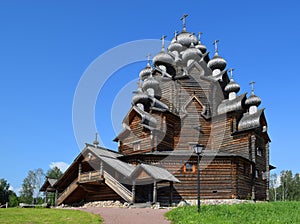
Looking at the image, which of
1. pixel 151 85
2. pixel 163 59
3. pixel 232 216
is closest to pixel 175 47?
pixel 163 59

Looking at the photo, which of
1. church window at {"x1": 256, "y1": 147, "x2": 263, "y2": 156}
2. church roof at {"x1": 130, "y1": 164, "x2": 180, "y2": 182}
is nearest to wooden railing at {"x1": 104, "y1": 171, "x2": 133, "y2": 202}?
church roof at {"x1": 130, "y1": 164, "x2": 180, "y2": 182}

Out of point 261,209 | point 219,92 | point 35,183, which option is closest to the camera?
point 261,209

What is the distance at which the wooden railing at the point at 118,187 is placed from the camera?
20.9 metres

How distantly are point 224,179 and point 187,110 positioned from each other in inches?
314

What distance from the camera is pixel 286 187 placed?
6819cm

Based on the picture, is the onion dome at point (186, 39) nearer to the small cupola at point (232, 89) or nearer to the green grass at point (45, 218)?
the small cupola at point (232, 89)

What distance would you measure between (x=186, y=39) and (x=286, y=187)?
1745 inches

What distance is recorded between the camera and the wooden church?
23.3 metres

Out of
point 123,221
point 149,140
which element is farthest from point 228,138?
point 123,221

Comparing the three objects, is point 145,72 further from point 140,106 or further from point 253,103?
point 253,103

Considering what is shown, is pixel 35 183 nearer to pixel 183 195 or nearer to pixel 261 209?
pixel 183 195

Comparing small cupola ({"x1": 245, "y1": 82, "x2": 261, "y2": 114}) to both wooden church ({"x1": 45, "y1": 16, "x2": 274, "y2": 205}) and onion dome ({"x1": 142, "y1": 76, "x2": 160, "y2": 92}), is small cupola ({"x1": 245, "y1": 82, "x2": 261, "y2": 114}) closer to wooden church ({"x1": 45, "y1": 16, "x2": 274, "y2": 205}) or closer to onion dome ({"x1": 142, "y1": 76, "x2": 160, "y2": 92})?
wooden church ({"x1": 45, "y1": 16, "x2": 274, "y2": 205})

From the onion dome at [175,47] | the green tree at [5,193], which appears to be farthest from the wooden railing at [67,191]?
the green tree at [5,193]

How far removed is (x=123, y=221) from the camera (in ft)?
45.4
